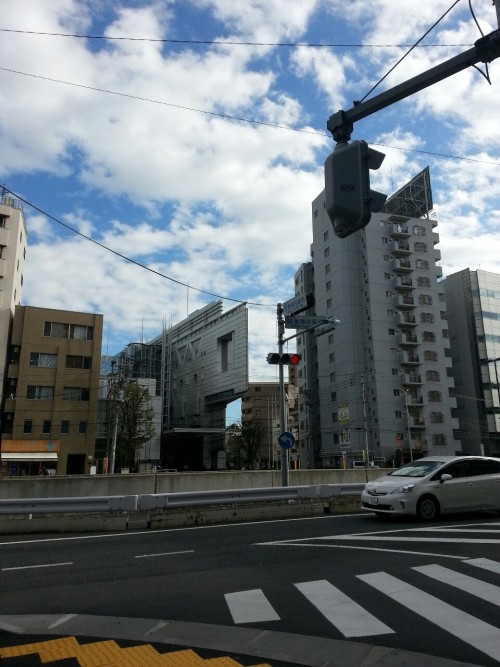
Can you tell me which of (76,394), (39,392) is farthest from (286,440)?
(39,392)

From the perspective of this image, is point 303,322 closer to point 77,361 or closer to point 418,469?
point 418,469

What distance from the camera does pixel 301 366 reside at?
79688 mm

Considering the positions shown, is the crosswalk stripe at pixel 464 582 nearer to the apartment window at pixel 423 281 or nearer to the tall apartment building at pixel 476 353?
the apartment window at pixel 423 281

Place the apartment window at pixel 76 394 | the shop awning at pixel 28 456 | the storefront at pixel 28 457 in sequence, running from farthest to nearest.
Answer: the apartment window at pixel 76 394
the storefront at pixel 28 457
the shop awning at pixel 28 456

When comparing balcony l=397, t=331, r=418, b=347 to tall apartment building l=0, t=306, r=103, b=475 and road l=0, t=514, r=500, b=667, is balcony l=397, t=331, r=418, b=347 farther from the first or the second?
road l=0, t=514, r=500, b=667

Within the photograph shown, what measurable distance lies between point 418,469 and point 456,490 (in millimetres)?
956

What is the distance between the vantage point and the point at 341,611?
5.57m

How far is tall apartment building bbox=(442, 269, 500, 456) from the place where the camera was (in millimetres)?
68500

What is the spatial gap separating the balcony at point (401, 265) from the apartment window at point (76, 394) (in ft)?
128

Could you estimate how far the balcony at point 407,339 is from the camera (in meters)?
63.8

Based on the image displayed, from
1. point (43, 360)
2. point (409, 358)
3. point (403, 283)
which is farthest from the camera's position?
point (403, 283)

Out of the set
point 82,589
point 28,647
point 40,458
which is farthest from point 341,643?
point 40,458

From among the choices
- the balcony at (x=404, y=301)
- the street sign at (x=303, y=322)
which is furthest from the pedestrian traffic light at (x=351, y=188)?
the balcony at (x=404, y=301)

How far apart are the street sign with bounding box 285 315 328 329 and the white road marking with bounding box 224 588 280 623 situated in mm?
12486
